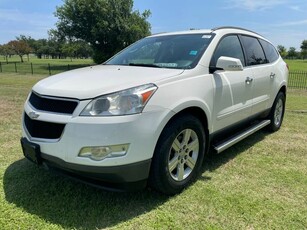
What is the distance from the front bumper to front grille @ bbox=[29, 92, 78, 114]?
0.38 m

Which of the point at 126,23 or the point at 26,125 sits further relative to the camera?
the point at 126,23

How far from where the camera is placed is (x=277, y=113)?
18.6 feet

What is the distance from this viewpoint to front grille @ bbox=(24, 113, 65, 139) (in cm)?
258

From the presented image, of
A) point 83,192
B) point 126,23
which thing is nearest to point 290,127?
point 83,192

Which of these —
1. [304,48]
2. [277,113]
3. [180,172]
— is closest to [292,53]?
[304,48]

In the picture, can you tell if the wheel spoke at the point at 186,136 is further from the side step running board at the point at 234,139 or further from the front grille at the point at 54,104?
the front grille at the point at 54,104

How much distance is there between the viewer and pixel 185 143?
Result: 3.12m

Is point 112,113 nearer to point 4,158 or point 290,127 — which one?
point 4,158

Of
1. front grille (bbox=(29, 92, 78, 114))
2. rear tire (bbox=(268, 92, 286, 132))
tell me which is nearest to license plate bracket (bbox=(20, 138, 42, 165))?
front grille (bbox=(29, 92, 78, 114))

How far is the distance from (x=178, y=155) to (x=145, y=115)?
2.43 ft

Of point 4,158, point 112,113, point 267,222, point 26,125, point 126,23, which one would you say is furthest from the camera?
point 126,23

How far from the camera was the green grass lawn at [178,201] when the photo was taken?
2.63 meters

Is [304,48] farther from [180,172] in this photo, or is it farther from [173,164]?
[173,164]

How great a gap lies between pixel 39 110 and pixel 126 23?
34.9 m
